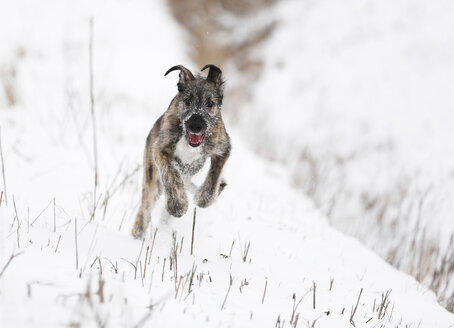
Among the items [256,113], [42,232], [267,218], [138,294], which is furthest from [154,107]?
[138,294]

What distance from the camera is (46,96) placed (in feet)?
31.4

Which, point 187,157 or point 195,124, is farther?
point 187,157

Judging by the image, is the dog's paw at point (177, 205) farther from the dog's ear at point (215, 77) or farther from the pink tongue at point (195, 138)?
the dog's ear at point (215, 77)

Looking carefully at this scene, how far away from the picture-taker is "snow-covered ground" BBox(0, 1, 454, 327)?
2008mm

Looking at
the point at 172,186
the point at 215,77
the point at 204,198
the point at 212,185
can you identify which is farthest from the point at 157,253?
the point at 215,77

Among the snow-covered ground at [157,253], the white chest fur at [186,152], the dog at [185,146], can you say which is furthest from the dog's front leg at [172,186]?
the snow-covered ground at [157,253]

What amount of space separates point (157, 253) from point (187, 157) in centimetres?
104

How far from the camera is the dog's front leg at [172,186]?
3531 mm

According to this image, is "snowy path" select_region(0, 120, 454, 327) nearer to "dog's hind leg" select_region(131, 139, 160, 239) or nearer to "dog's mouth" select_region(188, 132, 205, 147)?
"dog's hind leg" select_region(131, 139, 160, 239)

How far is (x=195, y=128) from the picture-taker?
3.39 m

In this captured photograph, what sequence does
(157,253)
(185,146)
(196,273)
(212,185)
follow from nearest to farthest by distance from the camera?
1. (196,273)
2. (157,253)
3. (185,146)
4. (212,185)

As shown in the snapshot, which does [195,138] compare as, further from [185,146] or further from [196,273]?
[196,273]

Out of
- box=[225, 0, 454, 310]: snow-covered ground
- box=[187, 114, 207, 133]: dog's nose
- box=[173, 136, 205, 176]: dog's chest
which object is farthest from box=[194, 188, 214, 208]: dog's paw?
box=[225, 0, 454, 310]: snow-covered ground

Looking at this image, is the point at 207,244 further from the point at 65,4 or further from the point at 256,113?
the point at 65,4
